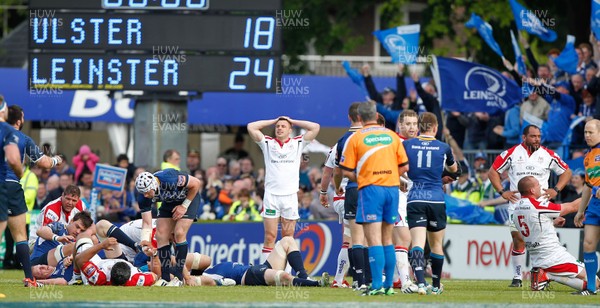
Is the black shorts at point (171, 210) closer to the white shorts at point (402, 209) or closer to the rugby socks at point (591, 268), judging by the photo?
the white shorts at point (402, 209)

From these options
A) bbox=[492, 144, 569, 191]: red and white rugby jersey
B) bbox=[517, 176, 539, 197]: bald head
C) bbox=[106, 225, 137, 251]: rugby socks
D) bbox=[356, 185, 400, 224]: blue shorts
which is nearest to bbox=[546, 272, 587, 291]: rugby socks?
bbox=[517, 176, 539, 197]: bald head

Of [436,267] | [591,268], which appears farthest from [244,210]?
[591,268]

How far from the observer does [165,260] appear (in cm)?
1719

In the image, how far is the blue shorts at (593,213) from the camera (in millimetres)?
15695

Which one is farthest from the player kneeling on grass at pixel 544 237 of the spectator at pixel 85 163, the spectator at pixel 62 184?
the spectator at pixel 85 163

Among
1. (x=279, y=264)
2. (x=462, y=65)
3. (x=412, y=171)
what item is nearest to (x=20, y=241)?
(x=279, y=264)

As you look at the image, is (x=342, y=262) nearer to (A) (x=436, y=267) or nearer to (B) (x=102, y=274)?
(A) (x=436, y=267)

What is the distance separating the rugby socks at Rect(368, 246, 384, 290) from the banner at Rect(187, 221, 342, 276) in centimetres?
836

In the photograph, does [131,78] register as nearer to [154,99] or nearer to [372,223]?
[154,99]

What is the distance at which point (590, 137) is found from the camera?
1562 cm

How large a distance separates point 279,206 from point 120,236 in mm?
2276

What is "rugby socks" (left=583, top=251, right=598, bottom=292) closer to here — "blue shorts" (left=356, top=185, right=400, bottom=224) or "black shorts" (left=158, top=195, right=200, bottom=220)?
"blue shorts" (left=356, top=185, right=400, bottom=224)

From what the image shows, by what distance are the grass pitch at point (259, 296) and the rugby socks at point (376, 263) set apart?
0.79 feet

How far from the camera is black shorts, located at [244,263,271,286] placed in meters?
17.1
